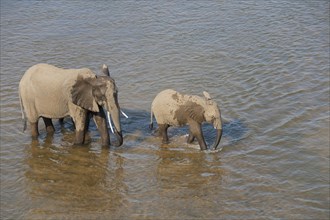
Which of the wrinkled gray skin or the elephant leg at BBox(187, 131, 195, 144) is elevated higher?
the wrinkled gray skin

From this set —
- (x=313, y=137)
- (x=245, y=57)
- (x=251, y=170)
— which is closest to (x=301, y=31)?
(x=245, y=57)

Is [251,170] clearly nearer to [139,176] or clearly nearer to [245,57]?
[139,176]

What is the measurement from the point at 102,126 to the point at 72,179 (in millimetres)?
1381

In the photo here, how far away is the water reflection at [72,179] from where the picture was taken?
930 centimetres

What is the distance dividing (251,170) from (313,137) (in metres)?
1.83

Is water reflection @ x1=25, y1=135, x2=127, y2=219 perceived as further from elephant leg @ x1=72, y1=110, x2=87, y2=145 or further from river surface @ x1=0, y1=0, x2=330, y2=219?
elephant leg @ x1=72, y1=110, x2=87, y2=145

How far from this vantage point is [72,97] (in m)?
10.7

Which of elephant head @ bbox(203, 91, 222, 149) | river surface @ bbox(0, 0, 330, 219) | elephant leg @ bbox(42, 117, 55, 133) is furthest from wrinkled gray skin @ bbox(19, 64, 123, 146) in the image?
elephant head @ bbox(203, 91, 222, 149)

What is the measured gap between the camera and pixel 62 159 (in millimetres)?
10859

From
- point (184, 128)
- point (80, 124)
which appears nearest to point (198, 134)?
point (184, 128)

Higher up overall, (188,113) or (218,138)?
(188,113)

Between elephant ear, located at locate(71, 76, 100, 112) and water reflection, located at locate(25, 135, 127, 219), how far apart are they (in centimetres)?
104

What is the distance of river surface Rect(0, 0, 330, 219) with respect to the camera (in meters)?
9.41

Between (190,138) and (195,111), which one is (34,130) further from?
(195,111)
